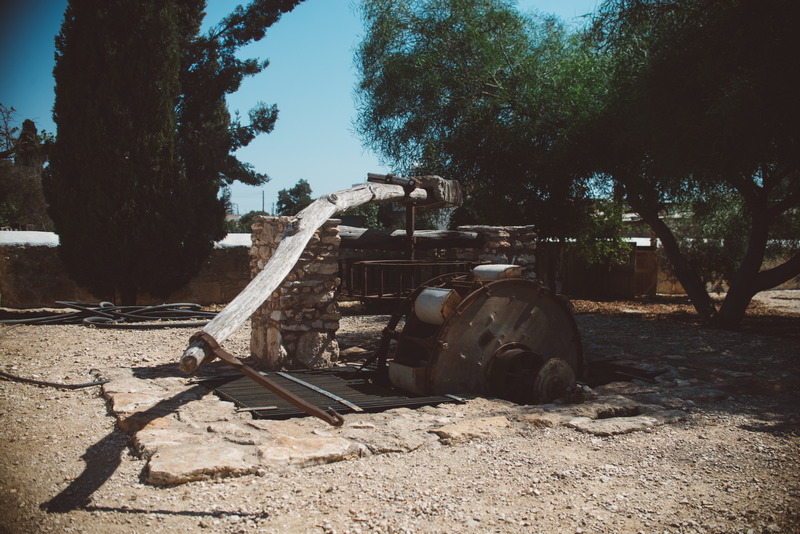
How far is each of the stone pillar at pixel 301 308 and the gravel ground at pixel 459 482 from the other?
1.81 meters

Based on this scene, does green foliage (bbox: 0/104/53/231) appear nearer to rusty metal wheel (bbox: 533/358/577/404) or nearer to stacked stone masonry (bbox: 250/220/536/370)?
stacked stone masonry (bbox: 250/220/536/370)

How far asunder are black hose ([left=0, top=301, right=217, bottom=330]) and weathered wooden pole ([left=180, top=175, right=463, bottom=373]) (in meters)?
4.13

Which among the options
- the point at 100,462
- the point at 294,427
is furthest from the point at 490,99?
the point at 100,462

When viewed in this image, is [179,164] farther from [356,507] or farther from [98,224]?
[356,507]

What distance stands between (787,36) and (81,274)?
39.1 feet

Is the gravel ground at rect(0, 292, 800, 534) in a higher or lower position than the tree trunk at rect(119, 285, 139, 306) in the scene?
lower

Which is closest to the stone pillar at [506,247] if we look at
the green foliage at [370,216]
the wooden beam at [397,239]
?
the wooden beam at [397,239]

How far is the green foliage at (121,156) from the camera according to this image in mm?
10133

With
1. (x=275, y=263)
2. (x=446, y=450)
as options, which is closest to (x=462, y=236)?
(x=275, y=263)

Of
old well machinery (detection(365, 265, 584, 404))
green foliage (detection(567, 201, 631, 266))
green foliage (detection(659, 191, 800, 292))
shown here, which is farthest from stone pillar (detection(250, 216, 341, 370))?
green foliage (detection(659, 191, 800, 292))

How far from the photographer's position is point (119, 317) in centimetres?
912

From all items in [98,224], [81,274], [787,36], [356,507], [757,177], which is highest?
[787,36]

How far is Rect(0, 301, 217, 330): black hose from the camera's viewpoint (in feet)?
28.3

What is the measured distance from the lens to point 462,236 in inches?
332
